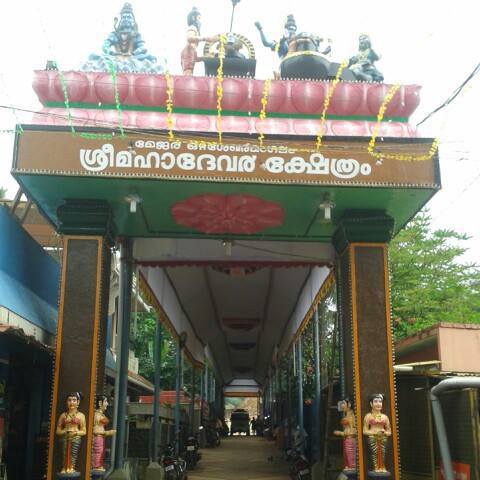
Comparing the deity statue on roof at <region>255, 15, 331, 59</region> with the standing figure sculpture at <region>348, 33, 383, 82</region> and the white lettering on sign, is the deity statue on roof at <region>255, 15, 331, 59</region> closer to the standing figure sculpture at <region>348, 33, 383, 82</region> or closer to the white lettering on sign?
the standing figure sculpture at <region>348, 33, 383, 82</region>

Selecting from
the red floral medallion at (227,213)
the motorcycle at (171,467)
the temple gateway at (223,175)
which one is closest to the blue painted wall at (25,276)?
the temple gateway at (223,175)

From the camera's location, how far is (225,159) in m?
7.39

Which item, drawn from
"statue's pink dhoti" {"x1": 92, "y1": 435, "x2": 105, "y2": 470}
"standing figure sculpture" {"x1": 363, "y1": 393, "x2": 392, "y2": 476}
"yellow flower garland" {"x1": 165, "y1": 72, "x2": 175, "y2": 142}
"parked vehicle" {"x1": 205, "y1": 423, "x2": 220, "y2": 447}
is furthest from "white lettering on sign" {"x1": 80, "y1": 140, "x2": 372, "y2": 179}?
"parked vehicle" {"x1": 205, "y1": 423, "x2": 220, "y2": 447}

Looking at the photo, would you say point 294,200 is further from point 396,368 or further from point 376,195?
point 396,368

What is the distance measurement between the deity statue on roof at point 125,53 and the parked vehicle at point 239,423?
35.7 metres

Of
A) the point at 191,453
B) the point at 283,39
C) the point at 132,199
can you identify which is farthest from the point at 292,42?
the point at 191,453

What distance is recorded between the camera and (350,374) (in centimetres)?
830

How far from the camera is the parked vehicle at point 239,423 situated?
1612 inches

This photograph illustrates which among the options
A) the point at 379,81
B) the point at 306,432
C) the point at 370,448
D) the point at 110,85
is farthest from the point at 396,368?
the point at 306,432

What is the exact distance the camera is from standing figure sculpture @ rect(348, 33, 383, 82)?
8.52 m

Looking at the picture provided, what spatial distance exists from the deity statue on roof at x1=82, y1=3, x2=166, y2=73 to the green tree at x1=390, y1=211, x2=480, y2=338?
37.9 ft

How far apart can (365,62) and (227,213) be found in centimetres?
292

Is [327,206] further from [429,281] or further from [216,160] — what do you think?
[429,281]

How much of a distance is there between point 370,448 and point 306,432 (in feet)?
30.7
